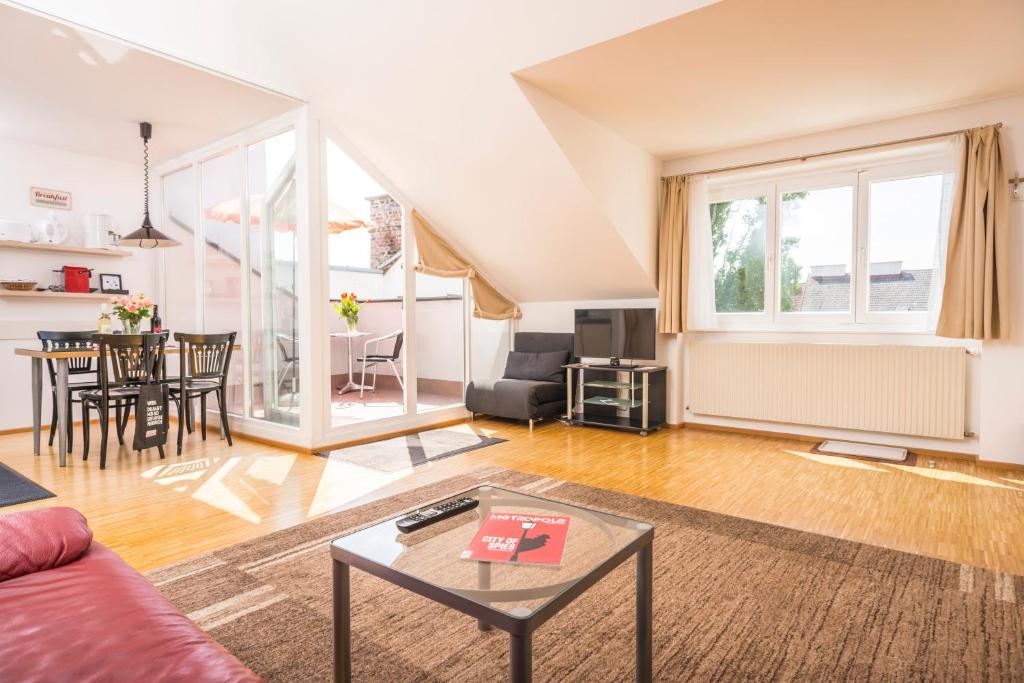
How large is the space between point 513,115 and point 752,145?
2.23 meters

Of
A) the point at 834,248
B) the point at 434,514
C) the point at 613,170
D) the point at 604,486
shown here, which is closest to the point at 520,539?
the point at 434,514

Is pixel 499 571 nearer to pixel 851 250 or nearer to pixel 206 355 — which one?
pixel 206 355

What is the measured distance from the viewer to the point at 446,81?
3.69 meters

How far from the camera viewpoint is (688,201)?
5051mm

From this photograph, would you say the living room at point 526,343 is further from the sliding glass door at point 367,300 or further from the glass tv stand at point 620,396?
the sliding glass door at point 367,300

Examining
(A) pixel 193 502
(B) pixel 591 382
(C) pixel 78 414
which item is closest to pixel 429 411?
(B) pixel 591 382

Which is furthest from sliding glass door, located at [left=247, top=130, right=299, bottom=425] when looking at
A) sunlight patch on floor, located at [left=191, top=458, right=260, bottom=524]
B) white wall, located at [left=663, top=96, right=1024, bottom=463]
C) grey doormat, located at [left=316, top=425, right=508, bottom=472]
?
white wall, located at [left=663, top=96, right=1024, bottom=463]

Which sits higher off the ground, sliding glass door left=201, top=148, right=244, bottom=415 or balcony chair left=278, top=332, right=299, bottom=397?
sliding glass door left=201, top=148, right=244, bottom=415

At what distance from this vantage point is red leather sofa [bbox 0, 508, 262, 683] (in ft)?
3.23

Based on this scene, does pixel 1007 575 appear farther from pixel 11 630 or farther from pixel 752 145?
pixel 752 145

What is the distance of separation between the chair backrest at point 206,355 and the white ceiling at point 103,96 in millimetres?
1673

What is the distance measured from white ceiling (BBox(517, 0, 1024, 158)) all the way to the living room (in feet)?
0.09

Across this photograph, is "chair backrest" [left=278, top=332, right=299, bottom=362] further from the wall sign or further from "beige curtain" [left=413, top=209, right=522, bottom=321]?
the wall sign

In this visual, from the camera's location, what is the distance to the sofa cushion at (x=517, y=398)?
203 inches
